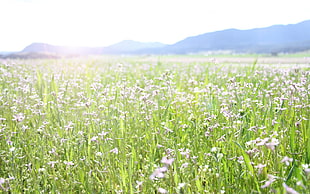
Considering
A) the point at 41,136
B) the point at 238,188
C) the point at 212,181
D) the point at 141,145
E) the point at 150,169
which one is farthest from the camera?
the point at 141,145

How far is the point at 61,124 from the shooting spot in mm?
4023

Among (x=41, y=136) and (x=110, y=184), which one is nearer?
(x=110, y=184)

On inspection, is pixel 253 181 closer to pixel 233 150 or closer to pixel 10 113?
pixel 233 150

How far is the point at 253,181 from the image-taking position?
2.65m

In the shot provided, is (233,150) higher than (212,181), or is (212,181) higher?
(233,150)

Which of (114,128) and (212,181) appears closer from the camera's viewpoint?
(212,181)

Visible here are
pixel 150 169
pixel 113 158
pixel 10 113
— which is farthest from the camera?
pixel 10 113

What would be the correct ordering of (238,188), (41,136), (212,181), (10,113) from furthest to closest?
(10,113), (41,136), (212,181), (238,188)

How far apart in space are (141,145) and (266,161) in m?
1.74

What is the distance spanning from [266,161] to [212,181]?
0.56 m

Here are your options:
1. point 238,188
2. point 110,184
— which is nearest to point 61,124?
point 110,184

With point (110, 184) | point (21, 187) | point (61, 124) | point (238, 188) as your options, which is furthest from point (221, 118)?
point (21, 187)

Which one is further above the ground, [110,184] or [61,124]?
[61,124]

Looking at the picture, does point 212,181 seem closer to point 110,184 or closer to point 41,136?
point 110,184
